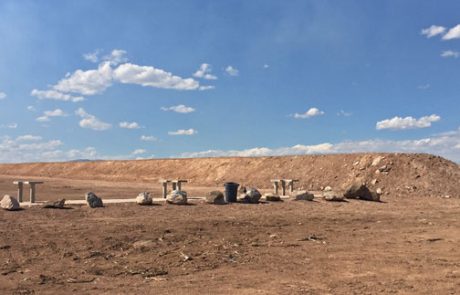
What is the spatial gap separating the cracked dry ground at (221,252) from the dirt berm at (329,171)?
420 inches

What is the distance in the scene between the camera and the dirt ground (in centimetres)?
808

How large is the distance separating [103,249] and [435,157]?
26.1 metres

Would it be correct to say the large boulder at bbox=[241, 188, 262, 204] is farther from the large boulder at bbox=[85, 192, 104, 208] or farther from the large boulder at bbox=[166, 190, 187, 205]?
the large boulder at bbox=[85, 192, 104, 208]

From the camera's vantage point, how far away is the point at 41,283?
8227 millimetres

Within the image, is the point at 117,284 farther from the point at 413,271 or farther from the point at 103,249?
the point at 413,271

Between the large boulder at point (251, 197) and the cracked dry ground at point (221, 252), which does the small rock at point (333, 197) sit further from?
the cracked dry ground at point (221, 252)

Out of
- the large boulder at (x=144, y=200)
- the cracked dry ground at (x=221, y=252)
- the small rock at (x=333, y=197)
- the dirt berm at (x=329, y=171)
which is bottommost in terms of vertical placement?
the cracked dry ground at (x=221, y=252)

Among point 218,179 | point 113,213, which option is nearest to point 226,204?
point 113,213

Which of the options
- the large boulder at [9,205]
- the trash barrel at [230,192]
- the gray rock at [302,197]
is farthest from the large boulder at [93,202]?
the gray rock at [302,197]

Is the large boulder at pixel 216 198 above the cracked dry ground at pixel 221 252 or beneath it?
above

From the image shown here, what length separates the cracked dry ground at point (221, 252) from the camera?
8078mm

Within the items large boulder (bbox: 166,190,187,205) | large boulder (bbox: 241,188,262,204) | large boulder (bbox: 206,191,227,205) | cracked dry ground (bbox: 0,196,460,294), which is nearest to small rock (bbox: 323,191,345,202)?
large boulder (bbox: 241,188,262,204)

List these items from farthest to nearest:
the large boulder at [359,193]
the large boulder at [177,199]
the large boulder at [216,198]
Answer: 1. the large boulder at [359,193]
2. the large boulder at [216,198]
3. the large boulder at [177,199]

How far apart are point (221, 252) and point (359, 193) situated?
13.7m
